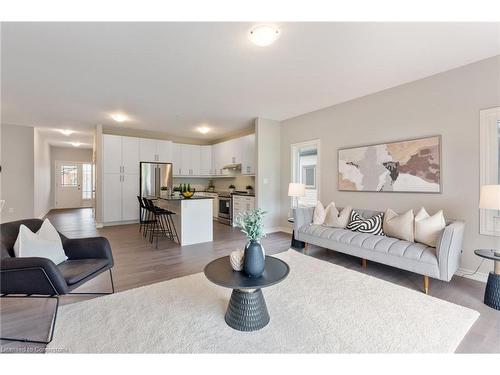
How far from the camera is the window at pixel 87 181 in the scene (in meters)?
10.5

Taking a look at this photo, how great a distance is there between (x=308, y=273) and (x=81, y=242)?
2.56 metres

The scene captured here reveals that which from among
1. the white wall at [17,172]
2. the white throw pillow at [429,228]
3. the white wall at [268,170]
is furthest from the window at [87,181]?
the white throw pillow at [429,228]

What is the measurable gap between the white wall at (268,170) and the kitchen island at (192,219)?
1.26 meters

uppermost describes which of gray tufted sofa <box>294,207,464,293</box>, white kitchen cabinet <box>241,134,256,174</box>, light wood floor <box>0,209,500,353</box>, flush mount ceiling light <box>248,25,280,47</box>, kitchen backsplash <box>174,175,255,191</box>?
flush mount ceiling light <box>248,25,280,47</box>

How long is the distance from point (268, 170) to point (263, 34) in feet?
11.2

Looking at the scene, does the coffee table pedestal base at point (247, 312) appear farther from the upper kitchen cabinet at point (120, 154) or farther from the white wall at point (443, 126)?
the upper kitchen cabinet at point (120, 154)

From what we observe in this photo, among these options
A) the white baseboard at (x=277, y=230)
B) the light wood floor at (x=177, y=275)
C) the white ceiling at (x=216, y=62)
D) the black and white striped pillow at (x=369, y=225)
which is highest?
the white ceiling at (x=216, y=62)

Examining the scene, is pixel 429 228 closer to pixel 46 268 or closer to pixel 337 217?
pixel 337 217

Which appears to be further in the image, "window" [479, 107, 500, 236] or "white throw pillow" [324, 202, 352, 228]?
"white throw pillow" [324, 202, 352, 228]

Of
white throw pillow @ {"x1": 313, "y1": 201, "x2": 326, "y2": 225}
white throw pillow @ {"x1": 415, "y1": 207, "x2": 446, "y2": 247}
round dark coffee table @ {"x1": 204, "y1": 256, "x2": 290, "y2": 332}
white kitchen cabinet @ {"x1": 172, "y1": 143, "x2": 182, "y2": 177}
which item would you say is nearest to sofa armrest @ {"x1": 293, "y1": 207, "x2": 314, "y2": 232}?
white throw pillow @ {"x1": 313, "y1": 201, "x2": 326, "y2": 225}

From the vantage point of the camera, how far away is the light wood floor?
5.91 ft

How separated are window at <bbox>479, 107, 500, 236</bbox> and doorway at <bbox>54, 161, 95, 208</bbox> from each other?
38.4ft

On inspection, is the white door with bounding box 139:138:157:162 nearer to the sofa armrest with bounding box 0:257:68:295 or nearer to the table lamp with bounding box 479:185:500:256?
the sofa armrest with bounding box 0:257:68:295
